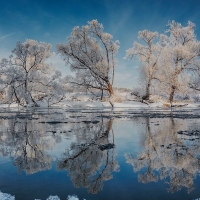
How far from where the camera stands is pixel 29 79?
28.8m

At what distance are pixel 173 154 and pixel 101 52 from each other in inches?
1072

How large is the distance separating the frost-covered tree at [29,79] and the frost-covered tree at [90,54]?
2.75m

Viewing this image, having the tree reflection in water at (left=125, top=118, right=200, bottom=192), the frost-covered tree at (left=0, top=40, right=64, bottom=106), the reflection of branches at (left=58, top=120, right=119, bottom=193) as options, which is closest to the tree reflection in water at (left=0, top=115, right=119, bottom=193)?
the reflection of branches at (left=58, top=120, right=119, bottom=193)

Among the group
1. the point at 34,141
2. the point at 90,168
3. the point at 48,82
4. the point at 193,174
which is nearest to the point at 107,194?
the point at 90,168

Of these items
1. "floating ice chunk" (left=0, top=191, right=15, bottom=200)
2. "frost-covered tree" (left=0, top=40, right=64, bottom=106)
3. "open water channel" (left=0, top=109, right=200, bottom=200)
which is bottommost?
"floating ice chunk" (left=0, top=191, right=15, bottom=200)

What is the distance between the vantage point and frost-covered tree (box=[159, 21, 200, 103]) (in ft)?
97.6

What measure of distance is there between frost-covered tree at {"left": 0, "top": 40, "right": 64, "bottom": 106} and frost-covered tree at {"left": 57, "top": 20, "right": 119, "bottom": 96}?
275 cm

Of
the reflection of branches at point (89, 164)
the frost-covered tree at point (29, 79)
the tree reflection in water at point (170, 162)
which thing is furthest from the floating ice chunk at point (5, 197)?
the frost-covered tree at point (29, 79)

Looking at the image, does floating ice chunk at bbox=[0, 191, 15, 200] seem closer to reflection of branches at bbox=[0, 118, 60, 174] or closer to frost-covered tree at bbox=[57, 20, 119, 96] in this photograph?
reflection of branches at bbox=[0, 118, 60, 174]

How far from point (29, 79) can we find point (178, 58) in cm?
2019

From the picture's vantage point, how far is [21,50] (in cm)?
2820

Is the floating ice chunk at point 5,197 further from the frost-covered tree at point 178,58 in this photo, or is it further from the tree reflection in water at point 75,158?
the frost-covered tree at point 178,58

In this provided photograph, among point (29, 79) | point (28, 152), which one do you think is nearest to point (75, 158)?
point (28, 152)

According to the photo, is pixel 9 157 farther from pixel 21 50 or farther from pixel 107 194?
pixel 21 50
